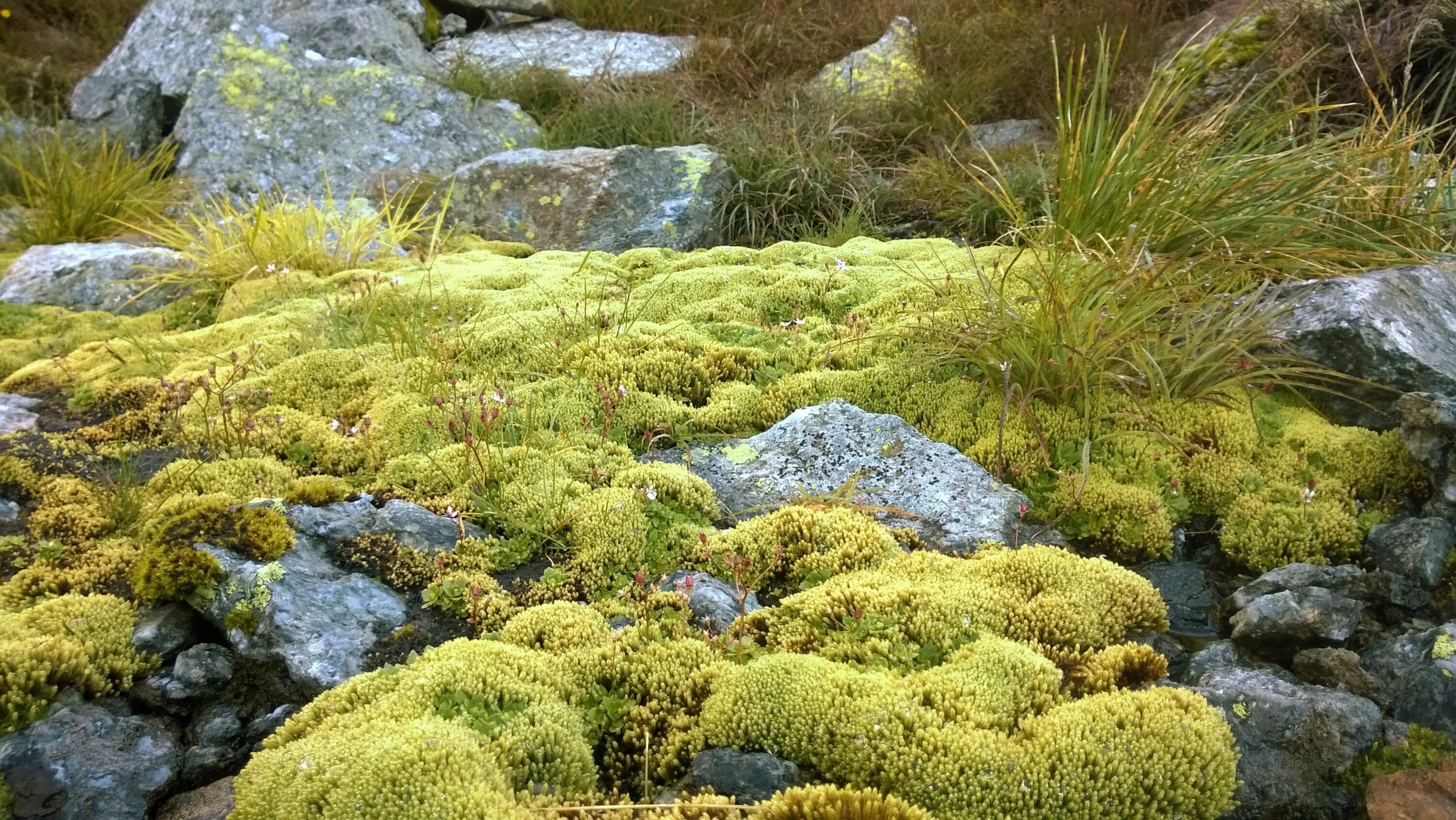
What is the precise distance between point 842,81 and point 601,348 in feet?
23.0

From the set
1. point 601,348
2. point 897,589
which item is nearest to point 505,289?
point 601,348

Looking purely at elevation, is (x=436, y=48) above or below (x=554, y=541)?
above

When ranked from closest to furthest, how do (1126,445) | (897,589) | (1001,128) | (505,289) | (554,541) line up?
(897,589), (554,541), (1126,445), (505,289), (1001,128)

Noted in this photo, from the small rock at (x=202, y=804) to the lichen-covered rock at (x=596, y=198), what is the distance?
5972mm

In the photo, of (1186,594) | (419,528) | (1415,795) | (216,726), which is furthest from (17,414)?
(1415,795)

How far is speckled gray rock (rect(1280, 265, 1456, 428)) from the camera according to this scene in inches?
156

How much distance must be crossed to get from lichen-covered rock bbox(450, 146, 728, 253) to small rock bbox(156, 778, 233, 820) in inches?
235

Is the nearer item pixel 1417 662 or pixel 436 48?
pixel 1417 662

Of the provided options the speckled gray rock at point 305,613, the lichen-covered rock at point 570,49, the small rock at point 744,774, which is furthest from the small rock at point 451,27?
the small rock at point 744,774

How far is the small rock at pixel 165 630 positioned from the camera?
2.84 m

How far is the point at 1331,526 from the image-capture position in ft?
11.5

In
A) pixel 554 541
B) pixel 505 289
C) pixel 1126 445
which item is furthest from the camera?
pixel 505 289

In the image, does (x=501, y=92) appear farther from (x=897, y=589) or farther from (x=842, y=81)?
(x=897, y=589)

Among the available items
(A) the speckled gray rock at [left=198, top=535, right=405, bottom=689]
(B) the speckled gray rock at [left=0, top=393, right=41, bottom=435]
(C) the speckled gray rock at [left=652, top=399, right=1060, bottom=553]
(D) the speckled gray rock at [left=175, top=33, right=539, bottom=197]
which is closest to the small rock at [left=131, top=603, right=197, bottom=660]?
(A) the speckled gray rock at [left=198, top=535, right=405, bottom=689]
